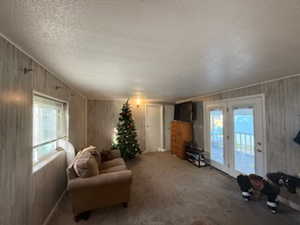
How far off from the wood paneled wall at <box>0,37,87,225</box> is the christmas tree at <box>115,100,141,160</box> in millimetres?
3090

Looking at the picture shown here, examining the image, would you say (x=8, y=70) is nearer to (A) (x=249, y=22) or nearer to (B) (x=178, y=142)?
(A) (x=249, y=22)

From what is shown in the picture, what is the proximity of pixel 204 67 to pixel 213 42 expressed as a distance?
0.68m

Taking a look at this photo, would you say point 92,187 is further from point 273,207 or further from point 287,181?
point 287,181

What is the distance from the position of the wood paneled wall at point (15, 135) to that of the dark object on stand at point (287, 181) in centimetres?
341

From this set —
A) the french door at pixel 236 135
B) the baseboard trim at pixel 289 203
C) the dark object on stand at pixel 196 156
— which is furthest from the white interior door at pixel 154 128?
the baseboard trim at pixel 289 203

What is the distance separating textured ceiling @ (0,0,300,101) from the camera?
803 millimetres

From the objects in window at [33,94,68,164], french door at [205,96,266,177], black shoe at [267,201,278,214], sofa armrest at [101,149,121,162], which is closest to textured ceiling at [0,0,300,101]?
window at [33,94,68,164]

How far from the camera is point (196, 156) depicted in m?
4.26

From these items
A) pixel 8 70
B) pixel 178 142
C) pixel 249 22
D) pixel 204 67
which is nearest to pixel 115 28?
pixel 249 22

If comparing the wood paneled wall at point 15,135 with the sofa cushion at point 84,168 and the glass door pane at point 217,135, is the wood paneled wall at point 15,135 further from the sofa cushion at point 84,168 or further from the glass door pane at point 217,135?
the glass door pane at point 217,135

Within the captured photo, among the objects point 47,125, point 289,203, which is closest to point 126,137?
point 47,125

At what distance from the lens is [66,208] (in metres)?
2.23

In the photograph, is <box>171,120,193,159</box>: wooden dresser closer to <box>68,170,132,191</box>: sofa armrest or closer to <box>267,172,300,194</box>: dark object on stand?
<box>267,172,300,194</box>: dark object on stand

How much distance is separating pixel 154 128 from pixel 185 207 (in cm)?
376
